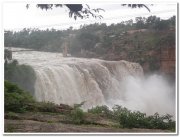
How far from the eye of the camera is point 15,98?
11078 millimetres

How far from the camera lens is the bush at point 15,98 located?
1103 cm

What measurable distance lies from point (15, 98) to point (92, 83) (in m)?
0.80

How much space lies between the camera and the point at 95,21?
11.1m

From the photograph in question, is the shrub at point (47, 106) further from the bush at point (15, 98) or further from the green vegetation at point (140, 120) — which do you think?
the green vegetation at point (140, 120)

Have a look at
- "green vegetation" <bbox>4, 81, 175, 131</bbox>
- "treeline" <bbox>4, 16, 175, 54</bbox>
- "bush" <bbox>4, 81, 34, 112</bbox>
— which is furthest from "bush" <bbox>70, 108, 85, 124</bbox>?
"treeline" <bbox>4, 16, 175, 54</bbox>

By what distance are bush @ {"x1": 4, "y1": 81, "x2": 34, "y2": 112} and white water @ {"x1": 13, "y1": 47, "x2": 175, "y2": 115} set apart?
11 cm

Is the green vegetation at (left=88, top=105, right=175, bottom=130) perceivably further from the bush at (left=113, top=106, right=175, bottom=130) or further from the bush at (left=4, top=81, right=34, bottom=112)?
the bush at (left=4, top=81, right=34, bottom=112)

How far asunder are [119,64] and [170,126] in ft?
2.64

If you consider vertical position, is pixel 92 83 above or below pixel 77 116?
above

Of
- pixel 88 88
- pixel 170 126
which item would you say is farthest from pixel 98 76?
pixel 170 126

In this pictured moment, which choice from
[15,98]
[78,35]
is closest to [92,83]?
[78,35]

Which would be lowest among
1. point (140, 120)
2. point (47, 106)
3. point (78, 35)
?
point (140, 120)

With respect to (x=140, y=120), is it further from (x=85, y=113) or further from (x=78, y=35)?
(x=78, y=35)

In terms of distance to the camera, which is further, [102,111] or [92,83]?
[92,83]
